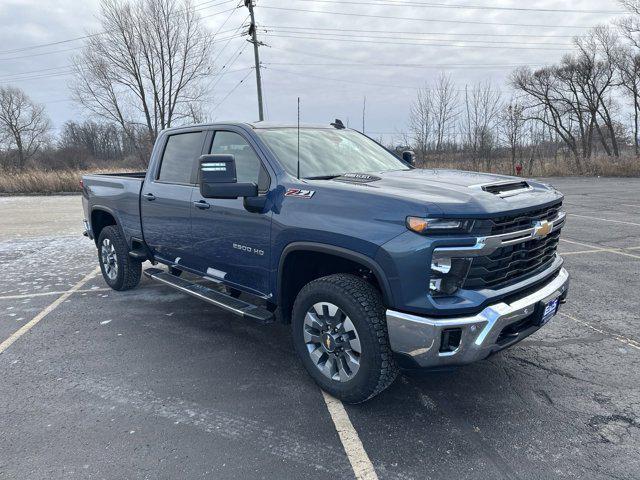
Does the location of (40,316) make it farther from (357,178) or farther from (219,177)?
(357,178)

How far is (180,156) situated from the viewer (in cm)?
488

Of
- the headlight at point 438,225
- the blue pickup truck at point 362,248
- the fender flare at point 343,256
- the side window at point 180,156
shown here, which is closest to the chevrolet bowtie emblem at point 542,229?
the blue pickup truck at point 362,248

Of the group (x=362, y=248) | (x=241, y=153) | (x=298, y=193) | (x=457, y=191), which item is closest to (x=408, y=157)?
(x=241, y=153)

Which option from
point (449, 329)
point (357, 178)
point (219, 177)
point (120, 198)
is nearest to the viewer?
point (449, 329)

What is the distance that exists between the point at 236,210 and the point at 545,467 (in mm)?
2754

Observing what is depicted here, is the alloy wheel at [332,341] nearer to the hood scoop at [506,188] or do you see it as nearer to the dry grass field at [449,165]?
the hood scoop at [506,188]

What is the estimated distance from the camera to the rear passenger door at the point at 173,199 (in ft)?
15.0

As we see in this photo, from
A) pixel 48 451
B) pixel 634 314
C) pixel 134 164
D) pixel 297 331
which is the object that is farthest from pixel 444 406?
pixel 134 164

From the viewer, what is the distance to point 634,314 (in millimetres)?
4805

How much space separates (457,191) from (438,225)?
15.5 inches

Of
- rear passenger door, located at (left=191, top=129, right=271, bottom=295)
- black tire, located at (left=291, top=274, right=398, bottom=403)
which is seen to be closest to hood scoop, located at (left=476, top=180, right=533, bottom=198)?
black tire, located at (left=291, top=274, right=398, bottom=403)

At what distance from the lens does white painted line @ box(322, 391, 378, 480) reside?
259 cm

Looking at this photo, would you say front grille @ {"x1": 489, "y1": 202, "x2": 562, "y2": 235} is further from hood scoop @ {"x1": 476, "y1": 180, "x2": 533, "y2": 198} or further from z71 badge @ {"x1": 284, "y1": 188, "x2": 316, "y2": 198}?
z71 badge @ {"x1": 284, "y1": 188, "x2": 316, "y2": 198}

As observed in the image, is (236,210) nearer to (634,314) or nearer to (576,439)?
(576,439)
